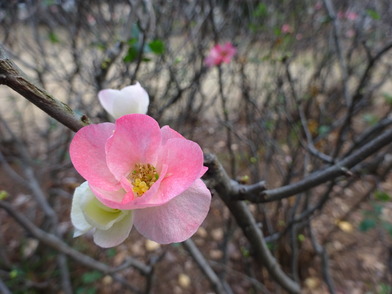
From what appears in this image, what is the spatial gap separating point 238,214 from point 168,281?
1.66 m

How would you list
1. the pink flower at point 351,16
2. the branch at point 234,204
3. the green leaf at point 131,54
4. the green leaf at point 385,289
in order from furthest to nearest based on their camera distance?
the pink flower at point 351,16 < the green leaf at point 385,289 < the green leaf at point 131,54 < the branch at point 234,204

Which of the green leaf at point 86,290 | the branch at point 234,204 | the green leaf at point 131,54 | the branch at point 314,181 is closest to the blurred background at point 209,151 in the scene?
the green leaf at point 86,290

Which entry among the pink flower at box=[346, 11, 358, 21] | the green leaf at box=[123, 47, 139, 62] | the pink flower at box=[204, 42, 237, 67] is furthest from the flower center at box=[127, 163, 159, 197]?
the pink flower at box=[346, 11, 358, 21]

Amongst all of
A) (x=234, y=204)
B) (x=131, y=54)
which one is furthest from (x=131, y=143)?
(x=131, y=54)

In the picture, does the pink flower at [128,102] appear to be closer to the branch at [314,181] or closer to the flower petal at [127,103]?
the flower petal at [127,103]

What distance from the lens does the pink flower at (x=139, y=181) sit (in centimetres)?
35

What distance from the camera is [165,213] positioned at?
357 millimetres

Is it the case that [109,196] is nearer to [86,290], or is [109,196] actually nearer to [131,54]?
[131,54]

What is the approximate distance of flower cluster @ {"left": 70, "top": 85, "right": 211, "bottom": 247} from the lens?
1.14 ft

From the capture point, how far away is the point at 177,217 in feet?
1.16

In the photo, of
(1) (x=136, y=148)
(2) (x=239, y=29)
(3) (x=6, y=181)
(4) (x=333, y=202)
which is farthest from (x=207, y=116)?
(1) (x=136, y=148)

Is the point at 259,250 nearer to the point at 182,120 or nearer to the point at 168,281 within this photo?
the point at 182,120

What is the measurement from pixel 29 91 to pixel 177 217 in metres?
0.22

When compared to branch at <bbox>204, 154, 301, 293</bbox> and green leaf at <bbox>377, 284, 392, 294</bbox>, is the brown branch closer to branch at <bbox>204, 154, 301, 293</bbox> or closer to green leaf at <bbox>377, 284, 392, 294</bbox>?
branch at <bbox>204, 154, 301, 293</bbox>
